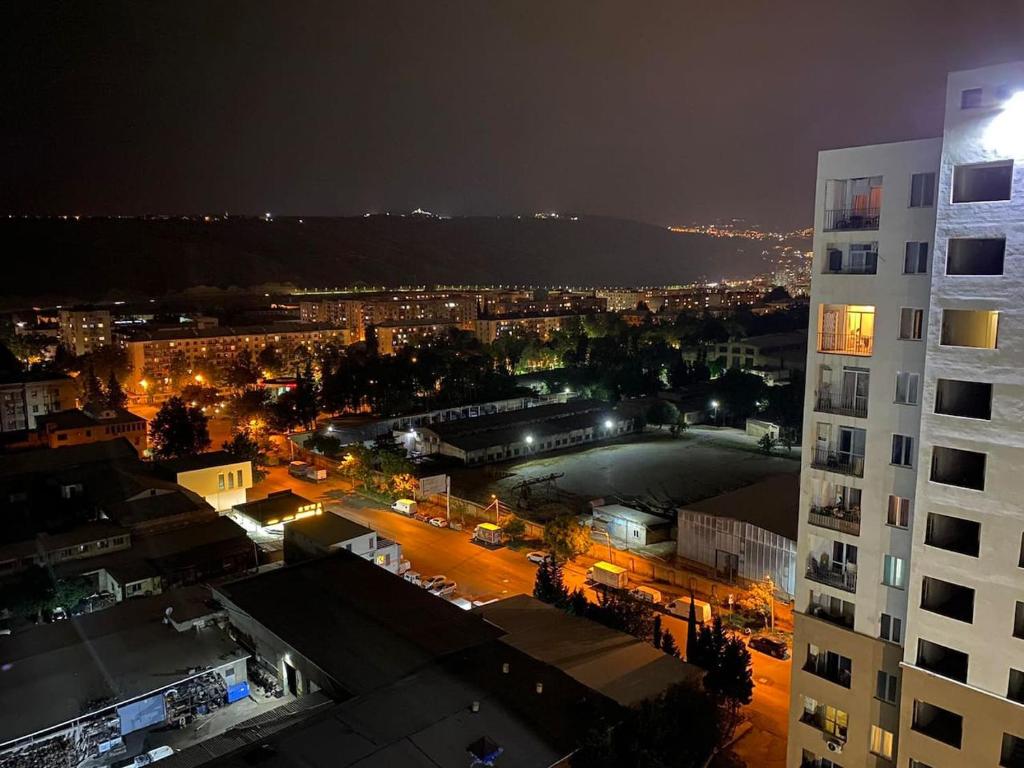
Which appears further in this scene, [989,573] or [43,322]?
[43,322]

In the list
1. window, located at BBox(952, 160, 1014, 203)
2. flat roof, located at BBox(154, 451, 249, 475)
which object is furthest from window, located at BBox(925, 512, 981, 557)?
flat roof, located at BBox(154, 451, 249, 475)

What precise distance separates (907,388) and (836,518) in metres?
1.01

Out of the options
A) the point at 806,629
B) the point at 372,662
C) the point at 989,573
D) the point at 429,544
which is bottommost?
the point at 429,544

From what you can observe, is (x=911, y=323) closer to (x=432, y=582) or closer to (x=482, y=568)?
(x=432, y=582)

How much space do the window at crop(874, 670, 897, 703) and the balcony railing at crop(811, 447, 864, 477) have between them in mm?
1314

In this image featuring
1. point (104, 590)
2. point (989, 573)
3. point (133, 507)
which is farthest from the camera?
point (133, 507)

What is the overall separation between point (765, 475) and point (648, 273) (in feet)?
375

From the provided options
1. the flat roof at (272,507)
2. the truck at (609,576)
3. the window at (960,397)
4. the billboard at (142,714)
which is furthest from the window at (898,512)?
the flat roof at (272,507)

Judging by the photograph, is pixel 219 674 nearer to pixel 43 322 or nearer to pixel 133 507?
pixel 133 507

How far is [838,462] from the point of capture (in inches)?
197

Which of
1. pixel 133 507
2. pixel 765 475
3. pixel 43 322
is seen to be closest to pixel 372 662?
pixel 133 507

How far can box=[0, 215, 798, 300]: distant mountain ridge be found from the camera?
66.4 meters

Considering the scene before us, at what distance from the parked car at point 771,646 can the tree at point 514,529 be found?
423 centimetres

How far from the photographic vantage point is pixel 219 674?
22.8 ft
